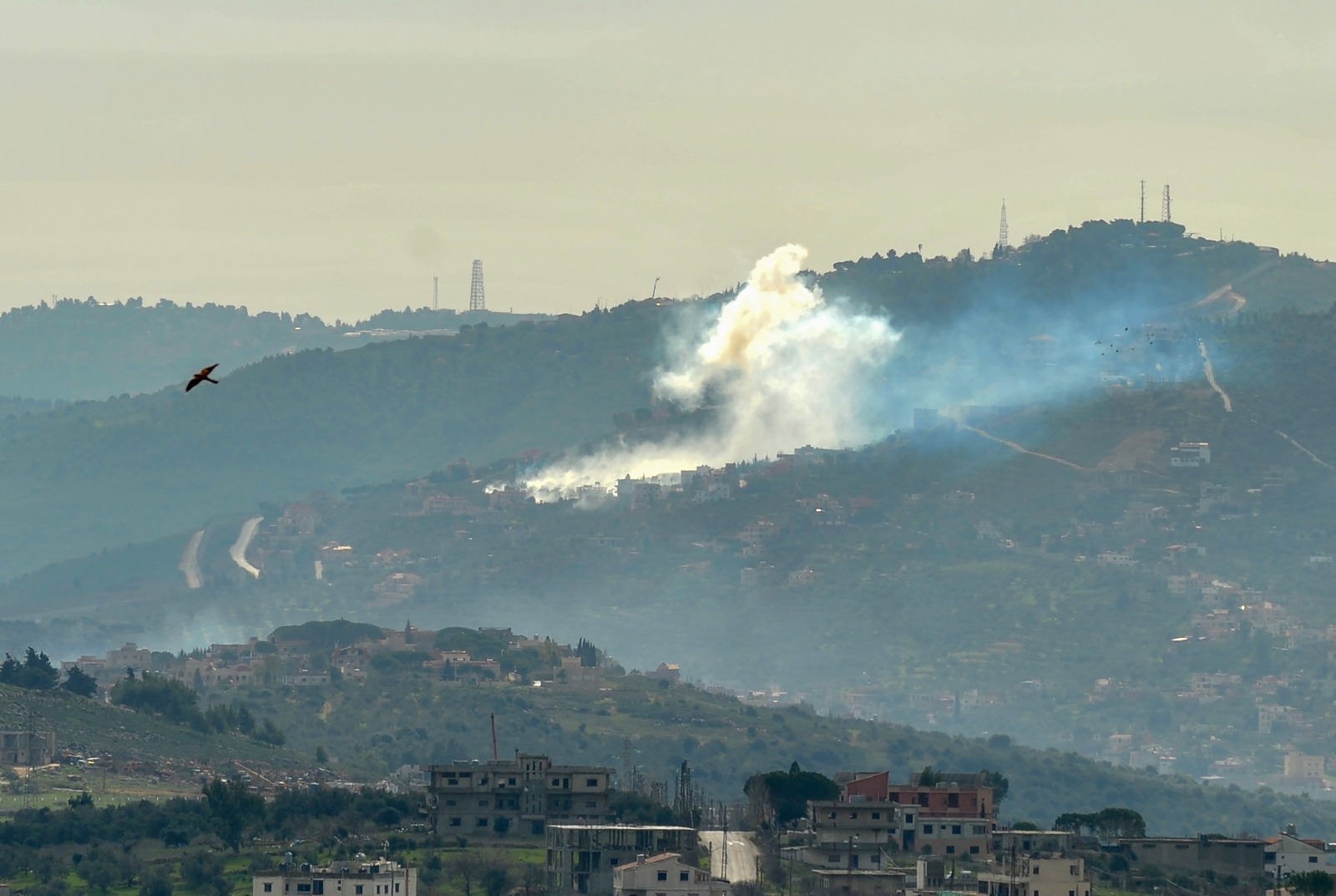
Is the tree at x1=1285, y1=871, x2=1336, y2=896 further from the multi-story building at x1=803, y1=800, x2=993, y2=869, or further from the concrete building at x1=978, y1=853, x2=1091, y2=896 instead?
the multi-story building at x1=803, y1=800, x2=993, y2=869

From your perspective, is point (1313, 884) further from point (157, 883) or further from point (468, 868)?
point (157, 883)

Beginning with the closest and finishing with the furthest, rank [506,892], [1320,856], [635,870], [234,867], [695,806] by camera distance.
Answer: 1. [635,870]
2. [506,892]
3. [234,867]
4. [1320,856]
5. [695,806]

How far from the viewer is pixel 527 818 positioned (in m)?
163

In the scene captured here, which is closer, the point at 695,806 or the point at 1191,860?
the point at 1191,860

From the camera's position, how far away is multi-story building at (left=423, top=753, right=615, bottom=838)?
162000 mm

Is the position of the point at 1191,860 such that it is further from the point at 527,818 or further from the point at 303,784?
the point at 303,784

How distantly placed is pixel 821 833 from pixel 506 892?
59.1 ft

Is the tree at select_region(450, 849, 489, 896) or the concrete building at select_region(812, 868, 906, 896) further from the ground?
the tree at select_region(450, 849, 489, 896)

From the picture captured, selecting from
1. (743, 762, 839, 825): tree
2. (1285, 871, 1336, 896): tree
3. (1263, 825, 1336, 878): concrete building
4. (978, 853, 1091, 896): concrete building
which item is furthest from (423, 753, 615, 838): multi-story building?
(1285, 871, 1336, 896): tree

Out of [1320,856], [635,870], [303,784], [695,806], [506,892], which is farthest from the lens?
[303,784]

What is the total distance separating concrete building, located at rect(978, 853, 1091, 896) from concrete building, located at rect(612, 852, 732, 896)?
32.4 feet

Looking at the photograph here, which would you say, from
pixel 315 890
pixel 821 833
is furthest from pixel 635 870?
pixel 821 833

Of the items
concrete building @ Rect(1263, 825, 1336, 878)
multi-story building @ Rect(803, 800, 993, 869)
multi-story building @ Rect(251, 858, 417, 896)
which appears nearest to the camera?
multi-story building @ Rect(251, 858, 417, 896)

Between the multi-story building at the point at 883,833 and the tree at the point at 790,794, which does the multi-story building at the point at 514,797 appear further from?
the multi-story building at the point at 883,833
